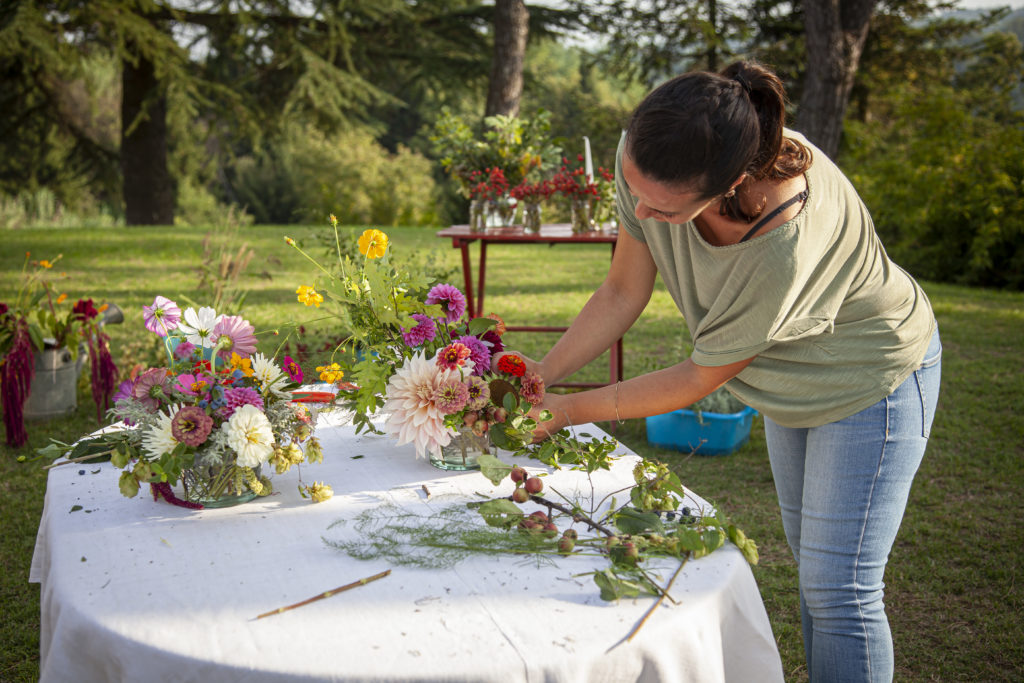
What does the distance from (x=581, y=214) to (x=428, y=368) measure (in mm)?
2710

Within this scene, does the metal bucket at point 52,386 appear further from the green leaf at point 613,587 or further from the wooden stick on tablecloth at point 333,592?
the green leaf at point 613,587

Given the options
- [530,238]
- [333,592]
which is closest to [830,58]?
[530,238]

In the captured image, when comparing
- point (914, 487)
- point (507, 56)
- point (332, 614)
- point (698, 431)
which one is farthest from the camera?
point (507, 56)

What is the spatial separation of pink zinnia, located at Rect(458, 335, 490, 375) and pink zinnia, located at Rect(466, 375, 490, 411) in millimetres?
48

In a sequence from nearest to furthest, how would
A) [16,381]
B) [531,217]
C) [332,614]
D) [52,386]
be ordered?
1. [332,614]
2. [16,381]
3. [52,386]
4. [531,217]

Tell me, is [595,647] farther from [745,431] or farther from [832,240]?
[745,431]

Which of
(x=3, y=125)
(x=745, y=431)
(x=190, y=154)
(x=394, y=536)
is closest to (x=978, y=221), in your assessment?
(x=745, y=431)

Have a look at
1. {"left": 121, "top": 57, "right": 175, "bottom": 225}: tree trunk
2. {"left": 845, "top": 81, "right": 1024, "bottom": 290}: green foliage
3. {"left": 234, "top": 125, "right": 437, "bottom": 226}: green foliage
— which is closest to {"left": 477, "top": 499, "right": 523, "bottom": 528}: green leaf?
{"left": 845, "top": 81, "right": 1024, "bottom": 290}: green foliage

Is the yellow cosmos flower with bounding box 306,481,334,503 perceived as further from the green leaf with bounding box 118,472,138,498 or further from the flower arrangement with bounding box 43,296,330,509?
the green leaf with bounding box 118,472,138,498

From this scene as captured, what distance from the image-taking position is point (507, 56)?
9266mm

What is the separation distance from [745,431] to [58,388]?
11.3 feet

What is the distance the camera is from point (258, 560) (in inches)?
44.4

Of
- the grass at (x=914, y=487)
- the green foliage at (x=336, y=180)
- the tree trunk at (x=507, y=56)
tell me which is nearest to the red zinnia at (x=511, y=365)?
the grass at (x=914, y=487)

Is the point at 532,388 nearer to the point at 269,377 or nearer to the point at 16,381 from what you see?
the point at 269,377
